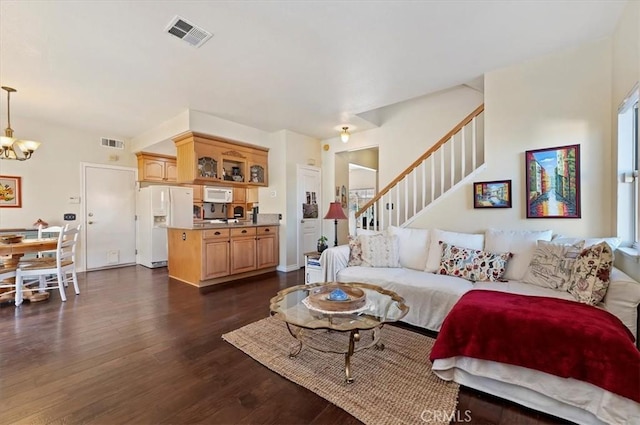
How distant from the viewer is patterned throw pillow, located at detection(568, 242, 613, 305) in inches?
73.5

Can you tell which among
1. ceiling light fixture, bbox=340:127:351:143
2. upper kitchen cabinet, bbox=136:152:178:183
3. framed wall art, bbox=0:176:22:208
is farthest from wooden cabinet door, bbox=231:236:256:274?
framed wall art, bbox=0:176:22:208

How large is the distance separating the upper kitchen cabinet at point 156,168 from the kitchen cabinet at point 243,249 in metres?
2.62

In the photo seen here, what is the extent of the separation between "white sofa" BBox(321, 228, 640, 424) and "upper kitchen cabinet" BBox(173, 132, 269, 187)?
8.35 feet

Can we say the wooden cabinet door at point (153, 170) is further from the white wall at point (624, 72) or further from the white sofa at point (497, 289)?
the white wall at point (624, 72)

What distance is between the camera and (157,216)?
546cm

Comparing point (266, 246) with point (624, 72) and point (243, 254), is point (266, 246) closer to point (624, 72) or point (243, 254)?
point (243, 254)

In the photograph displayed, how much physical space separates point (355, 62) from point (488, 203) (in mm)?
2149

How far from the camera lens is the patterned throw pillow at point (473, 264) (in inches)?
102

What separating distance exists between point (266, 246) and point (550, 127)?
4.24 m

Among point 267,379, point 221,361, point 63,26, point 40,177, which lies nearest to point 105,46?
point 63,26

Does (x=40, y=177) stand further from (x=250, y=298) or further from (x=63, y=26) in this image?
(x=250, y=298)

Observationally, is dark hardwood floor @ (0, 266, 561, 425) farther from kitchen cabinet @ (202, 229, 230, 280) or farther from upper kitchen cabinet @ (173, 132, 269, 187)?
upper kitchen cabinet @ (173, 132, 269, 187)

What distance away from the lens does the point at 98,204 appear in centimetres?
527

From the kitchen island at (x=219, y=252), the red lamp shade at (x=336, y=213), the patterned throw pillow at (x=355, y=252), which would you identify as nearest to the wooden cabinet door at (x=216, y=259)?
the kitchen island at (x=219, y=252)
